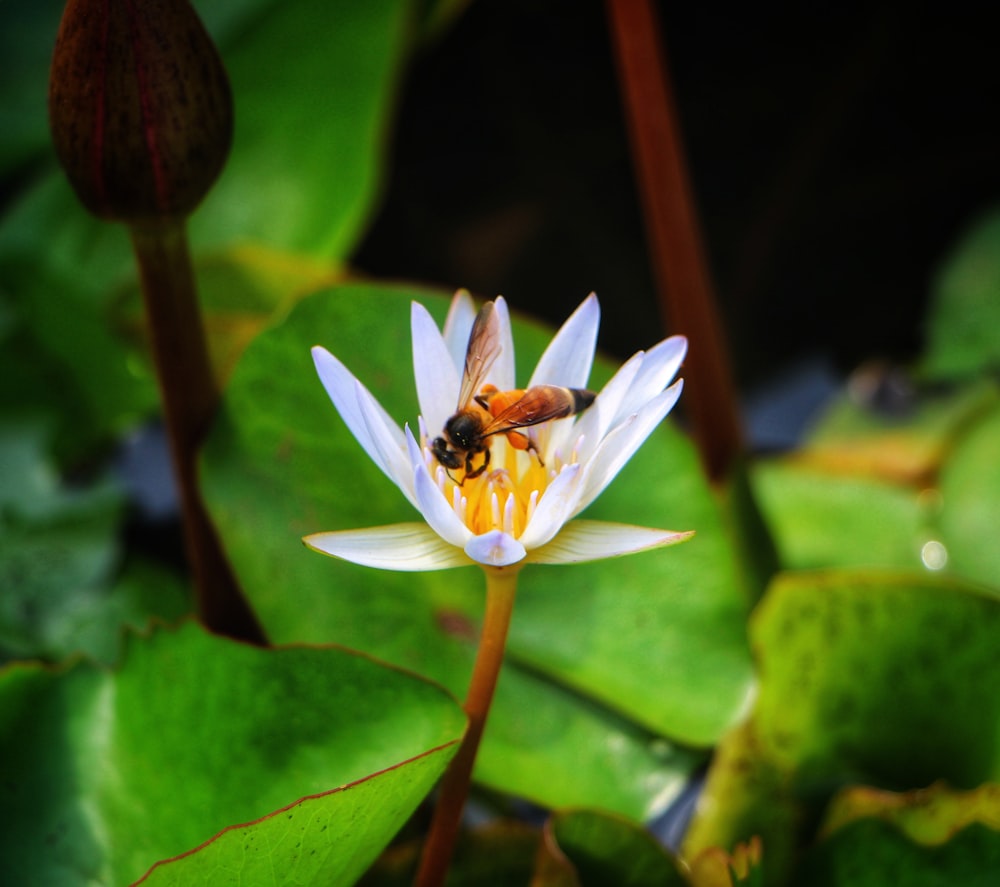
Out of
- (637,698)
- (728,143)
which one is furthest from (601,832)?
(728,143)

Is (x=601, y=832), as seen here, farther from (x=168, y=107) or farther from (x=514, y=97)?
(x=514, y=97)

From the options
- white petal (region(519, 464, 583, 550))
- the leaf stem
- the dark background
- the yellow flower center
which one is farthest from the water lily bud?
the dark background

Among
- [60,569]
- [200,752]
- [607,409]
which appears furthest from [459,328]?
[60,569]

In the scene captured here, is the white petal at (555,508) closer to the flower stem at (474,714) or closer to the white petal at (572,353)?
the flower stem at (474,714)

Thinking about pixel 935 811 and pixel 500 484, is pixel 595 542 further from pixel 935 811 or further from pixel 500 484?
pixel 935 811

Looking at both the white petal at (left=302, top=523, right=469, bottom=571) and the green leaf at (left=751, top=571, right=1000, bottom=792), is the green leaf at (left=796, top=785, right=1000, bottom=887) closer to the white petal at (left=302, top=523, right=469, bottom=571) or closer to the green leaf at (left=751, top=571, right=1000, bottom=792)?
the green leaf at (left=751, top=571, right=1000, bottom=792)

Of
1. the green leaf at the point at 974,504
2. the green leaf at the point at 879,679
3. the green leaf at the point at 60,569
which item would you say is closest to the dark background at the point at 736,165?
the green leaf at the point at 974,504
